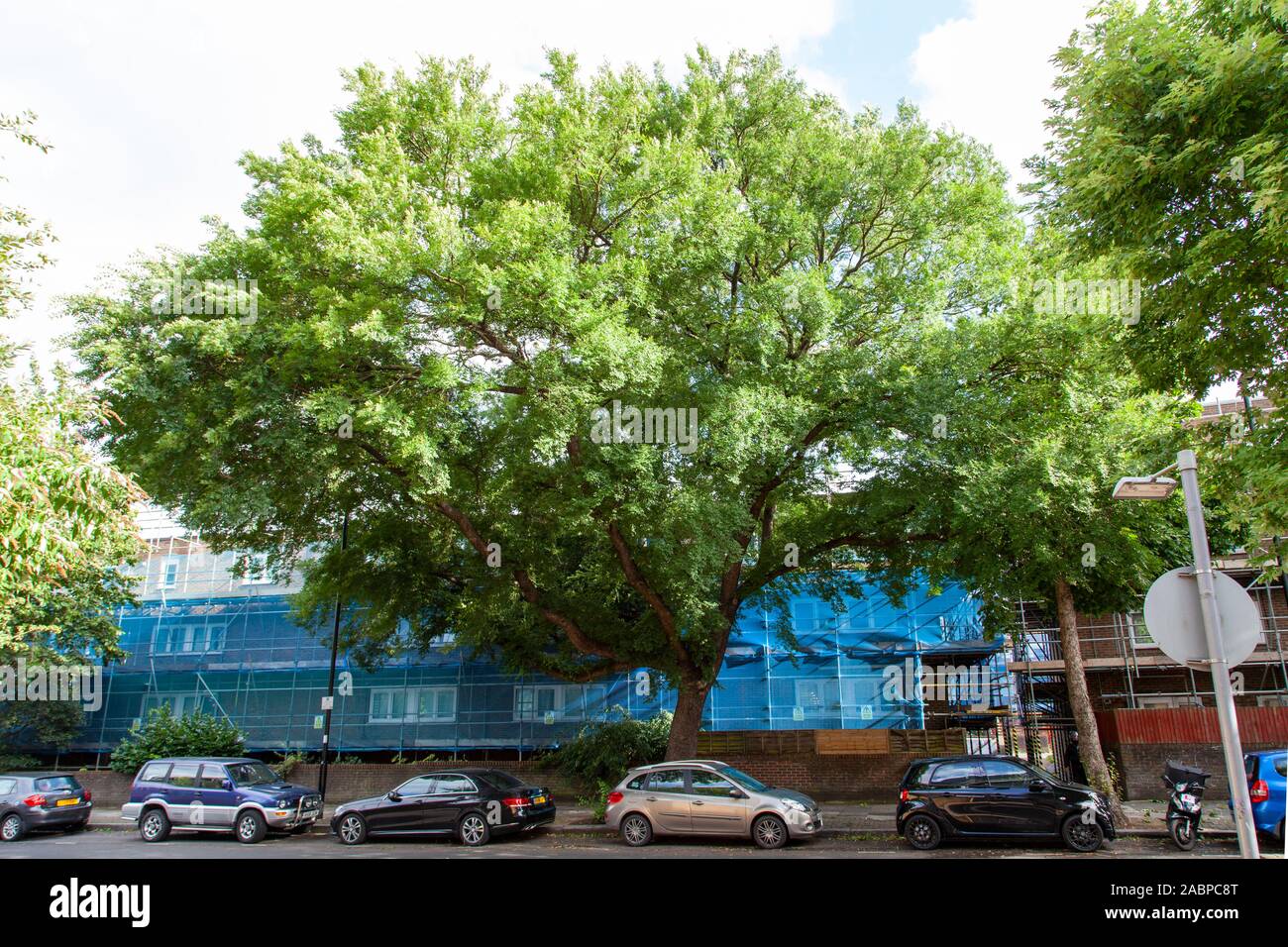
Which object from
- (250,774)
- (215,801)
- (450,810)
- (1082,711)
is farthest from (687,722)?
(215,801)

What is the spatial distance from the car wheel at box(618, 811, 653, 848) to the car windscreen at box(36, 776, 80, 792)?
14.6 meters

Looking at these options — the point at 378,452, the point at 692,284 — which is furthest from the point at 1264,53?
the point at 378,452

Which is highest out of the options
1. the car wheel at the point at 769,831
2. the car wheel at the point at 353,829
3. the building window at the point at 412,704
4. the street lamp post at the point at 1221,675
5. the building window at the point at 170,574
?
the building window at the point at 170,574

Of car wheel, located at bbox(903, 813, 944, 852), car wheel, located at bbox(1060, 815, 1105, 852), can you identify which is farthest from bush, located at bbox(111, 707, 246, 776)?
car wheel, located at bbox(1060, 815, 1105, 852)

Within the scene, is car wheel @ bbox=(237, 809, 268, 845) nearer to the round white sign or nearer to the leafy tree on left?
the leafy tree on left

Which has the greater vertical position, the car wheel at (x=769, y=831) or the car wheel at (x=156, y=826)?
the car wheel at (x=769, y=831)

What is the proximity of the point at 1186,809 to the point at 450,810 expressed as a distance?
520 inches

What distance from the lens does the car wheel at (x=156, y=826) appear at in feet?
57.2

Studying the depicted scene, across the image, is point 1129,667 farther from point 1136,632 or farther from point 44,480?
point 44,480

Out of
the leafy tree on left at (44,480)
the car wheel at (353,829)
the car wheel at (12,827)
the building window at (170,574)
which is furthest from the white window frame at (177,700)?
the leafy tree on left at (44,480)

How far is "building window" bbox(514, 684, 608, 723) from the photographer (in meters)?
26.2

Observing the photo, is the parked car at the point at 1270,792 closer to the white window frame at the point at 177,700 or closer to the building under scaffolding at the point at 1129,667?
the building under scaffolding at the point at 1129,667

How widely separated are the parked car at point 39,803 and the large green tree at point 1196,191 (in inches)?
963

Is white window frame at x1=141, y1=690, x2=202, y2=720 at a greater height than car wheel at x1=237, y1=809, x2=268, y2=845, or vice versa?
white window frame at x1=141, y1=690, x2=202, y2=720
